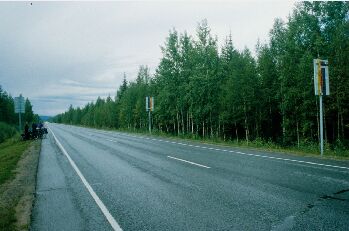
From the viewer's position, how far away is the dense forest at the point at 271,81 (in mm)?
26391

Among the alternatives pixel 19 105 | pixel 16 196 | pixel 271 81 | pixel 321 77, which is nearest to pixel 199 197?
pixel 16 196

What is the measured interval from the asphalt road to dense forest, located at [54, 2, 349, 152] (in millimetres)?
15350

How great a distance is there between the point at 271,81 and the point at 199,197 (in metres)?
31.1

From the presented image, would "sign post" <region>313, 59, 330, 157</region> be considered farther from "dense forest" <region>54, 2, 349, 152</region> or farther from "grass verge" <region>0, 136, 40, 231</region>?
"grass verge" <region>0, 136, 40, 231</region>

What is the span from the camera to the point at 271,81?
36.2 meters

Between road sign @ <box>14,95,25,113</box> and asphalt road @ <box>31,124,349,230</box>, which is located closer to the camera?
asphalt road @ <box>31,124,349,230</box>

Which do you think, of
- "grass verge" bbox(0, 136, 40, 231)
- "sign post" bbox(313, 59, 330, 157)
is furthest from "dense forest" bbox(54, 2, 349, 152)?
"grass verge" bbox(0, 136, 40, 231)

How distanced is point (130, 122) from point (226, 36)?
93.6 ft

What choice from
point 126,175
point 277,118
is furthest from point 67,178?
point 277,118

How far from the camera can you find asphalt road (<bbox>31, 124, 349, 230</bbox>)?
18.9 feet

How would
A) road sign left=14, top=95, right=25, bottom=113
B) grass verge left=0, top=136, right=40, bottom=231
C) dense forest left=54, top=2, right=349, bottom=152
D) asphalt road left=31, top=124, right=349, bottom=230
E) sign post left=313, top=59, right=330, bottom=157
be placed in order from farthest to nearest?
road sign left=14, top=95, right=25, bottom=113
dense forest left=54, top=2, right=349, bottom=152
sign post left=313, top=59, right=330, bottom=157
grass verge left=0, top=136, right=40, bottom=231
asphalt road left=31, top=124, right=349, bottom=230

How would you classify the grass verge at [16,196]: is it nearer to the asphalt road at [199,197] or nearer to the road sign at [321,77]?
the asphalt road at [199,197]

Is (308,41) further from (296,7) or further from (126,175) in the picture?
(126,175)

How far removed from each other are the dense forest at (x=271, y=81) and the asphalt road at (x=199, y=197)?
15350 mm
